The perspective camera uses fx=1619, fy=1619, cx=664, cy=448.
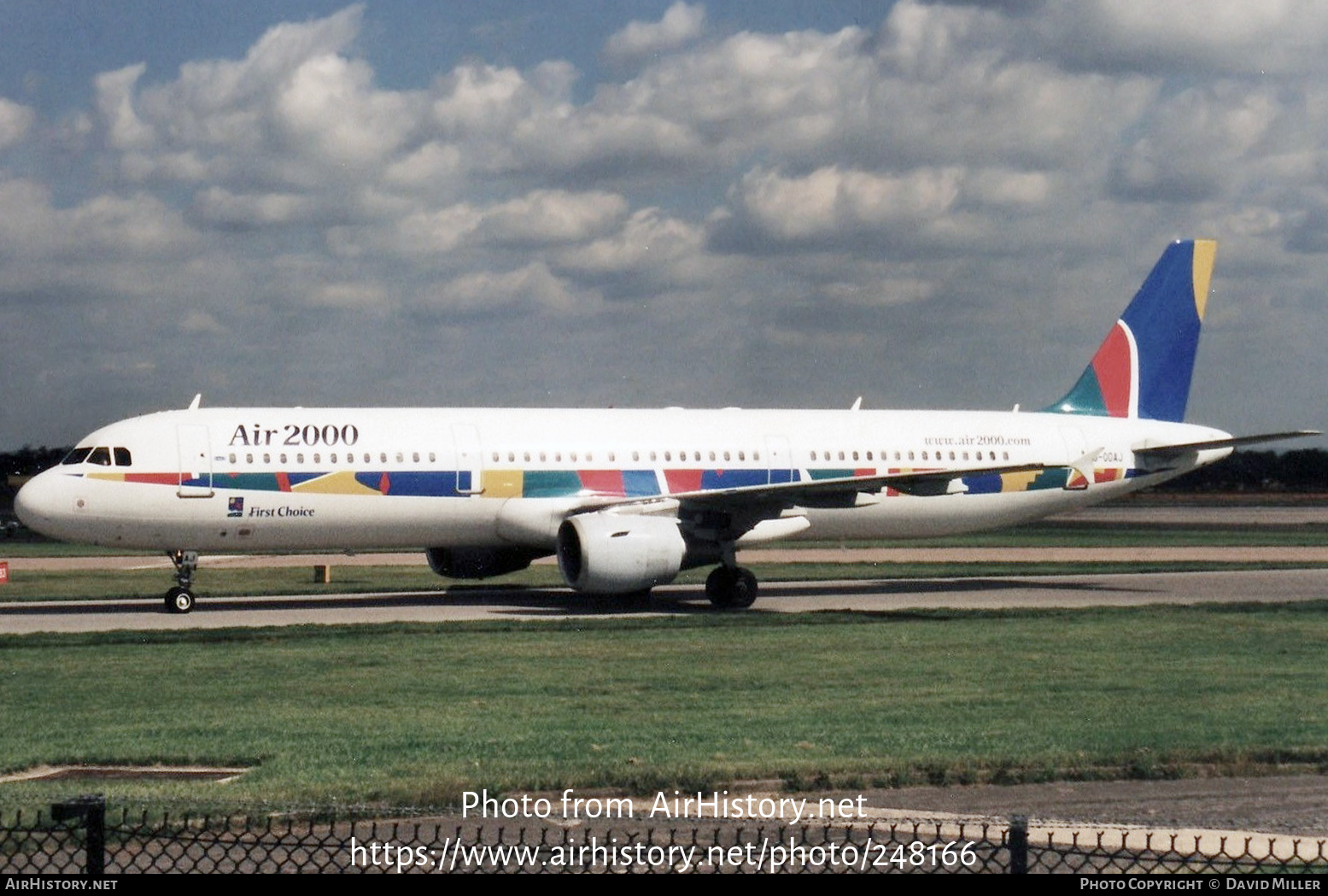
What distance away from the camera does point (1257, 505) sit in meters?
93.7

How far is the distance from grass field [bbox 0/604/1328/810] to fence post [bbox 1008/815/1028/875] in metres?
5.57

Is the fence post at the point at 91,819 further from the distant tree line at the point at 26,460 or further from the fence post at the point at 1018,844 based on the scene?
the distant tree line at the point at 26,460

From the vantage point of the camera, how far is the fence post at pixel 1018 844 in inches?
265

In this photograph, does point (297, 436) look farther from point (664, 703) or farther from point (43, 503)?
point (664, 703)

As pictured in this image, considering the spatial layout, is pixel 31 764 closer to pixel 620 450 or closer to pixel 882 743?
pixel 882 743

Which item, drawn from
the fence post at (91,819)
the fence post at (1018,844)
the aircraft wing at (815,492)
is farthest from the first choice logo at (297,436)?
the fence post at (1018,844)

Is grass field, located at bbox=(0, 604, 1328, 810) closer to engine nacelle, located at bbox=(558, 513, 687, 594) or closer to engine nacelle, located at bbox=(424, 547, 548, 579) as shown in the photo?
engine nacelle, located at bbox=(558, 513, 687, 594)

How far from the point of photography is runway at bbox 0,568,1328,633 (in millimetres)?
28094

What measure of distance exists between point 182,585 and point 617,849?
73.5 ft

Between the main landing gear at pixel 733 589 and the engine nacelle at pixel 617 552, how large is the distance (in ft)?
3.50

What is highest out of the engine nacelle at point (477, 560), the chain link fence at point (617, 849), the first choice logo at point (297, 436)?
the first choice logo at point (297, 436)

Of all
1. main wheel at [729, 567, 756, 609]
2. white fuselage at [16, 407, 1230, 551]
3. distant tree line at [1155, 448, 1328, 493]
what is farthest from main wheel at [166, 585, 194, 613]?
distant tree line at [1155, 448, 1328, 493]

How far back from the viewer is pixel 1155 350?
129ft
